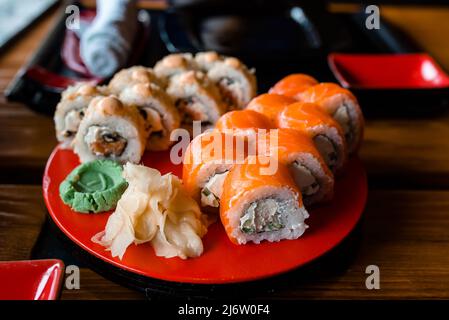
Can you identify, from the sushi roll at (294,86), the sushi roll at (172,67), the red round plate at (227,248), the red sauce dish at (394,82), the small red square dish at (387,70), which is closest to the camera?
the red round plate at (227,248)

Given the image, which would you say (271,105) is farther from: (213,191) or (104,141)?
(104,141)

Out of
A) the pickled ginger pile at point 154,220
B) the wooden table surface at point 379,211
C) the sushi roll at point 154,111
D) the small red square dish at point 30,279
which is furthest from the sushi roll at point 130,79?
the small red square dish at point 30,279

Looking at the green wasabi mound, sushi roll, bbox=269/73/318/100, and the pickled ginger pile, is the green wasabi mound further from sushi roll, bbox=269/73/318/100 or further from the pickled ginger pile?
sushi roll, bbox=269/73/318/100

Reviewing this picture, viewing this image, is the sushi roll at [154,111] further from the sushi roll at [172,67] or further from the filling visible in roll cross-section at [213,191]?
the filling visible in roll cross-section at [213,191]

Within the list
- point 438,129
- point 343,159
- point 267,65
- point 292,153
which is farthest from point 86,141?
point 438,129

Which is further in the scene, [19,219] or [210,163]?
[19,219]

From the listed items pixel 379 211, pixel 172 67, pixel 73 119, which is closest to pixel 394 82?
pixel 379 211

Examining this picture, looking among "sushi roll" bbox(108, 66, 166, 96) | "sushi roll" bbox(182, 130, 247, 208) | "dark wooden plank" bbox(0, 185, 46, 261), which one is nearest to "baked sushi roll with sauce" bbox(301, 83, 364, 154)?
"sushi roll" bbox(182, 130, 247, 208)
